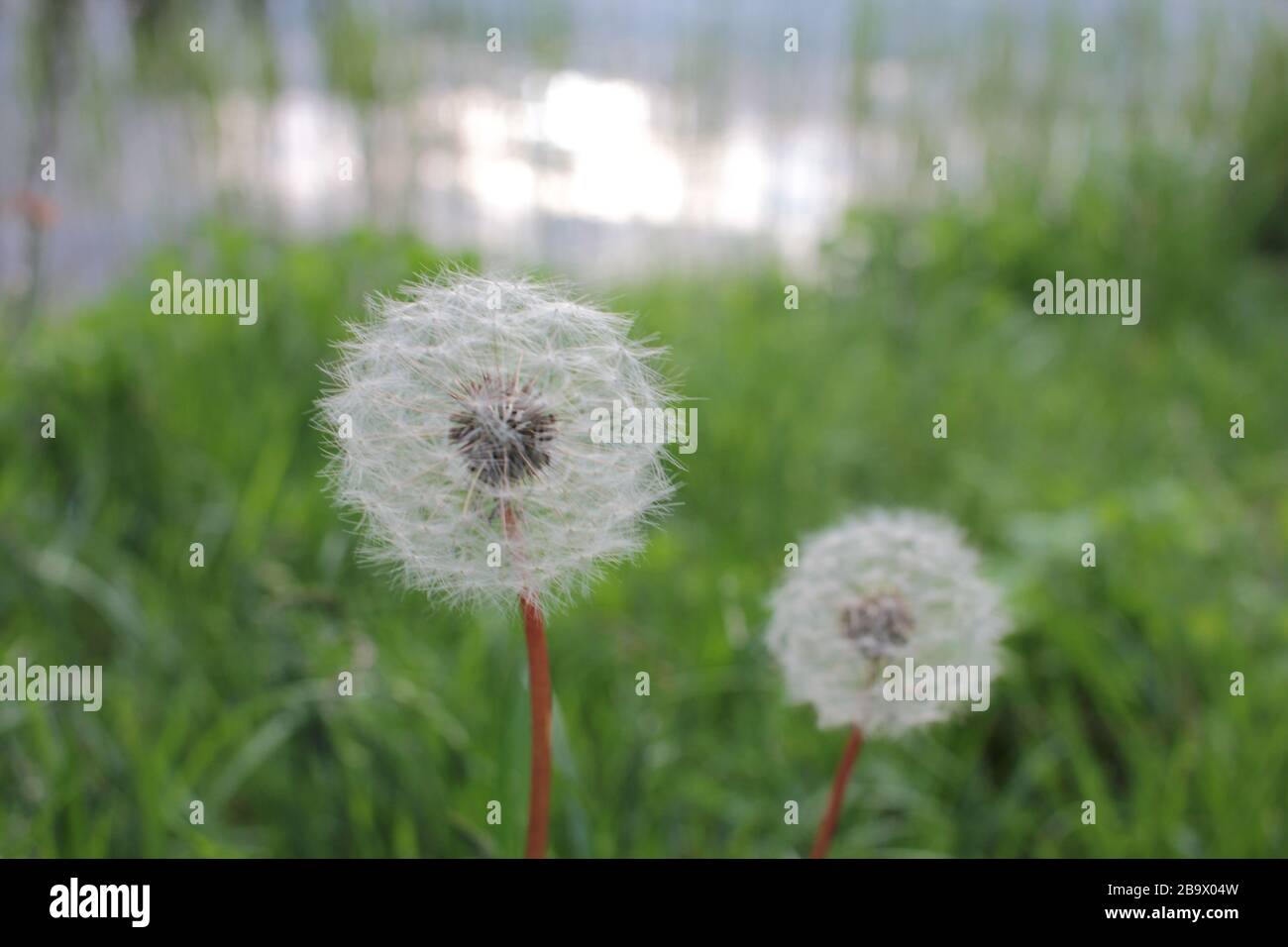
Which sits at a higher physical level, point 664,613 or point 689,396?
point 689,396

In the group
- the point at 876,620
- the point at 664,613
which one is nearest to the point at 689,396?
the point at 876,620

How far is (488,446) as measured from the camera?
3.75 feet

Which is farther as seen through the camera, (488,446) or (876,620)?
(876,620)

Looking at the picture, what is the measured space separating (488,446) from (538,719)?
302 millimetres

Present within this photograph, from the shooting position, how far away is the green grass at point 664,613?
230cm

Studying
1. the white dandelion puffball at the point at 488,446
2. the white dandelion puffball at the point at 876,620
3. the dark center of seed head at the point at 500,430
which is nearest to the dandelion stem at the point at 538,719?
the white dandelion puffball at the point at 488,446

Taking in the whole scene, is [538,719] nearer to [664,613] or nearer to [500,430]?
[500,430]

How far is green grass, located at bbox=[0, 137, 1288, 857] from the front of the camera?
2.30 m

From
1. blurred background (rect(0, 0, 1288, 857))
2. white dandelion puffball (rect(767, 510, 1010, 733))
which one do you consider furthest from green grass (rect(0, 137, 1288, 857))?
white dandelion puffball (rect(767, 510, 1010, 733))

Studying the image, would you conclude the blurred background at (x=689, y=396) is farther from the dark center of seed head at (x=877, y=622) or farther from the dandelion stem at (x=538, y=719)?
the dark center of seed head at (x=877, y=622)

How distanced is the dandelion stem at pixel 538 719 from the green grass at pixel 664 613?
0.42 ft

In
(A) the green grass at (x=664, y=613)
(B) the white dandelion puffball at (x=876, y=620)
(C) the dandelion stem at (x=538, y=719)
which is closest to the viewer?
(C) the dandelion stem at (x=538, y=719)

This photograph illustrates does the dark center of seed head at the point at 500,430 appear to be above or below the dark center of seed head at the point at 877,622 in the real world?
above
